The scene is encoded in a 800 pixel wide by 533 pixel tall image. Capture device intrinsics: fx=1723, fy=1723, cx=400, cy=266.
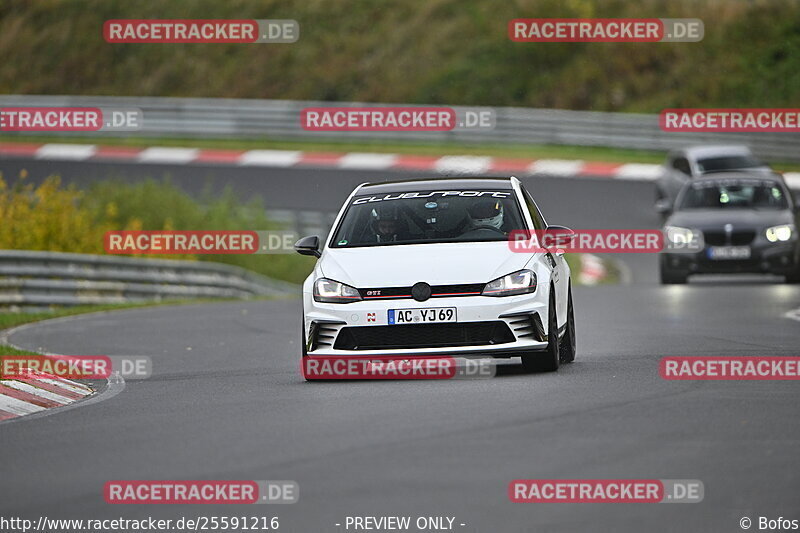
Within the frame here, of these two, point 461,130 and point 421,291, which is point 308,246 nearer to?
point 421,291

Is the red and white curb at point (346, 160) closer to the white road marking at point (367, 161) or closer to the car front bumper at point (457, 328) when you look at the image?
the white road marking at point (367, 161)

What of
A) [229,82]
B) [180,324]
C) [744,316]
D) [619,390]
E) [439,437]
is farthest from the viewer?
[229,82]

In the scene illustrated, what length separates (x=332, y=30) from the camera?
175ft

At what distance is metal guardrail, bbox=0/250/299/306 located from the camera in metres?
24.2

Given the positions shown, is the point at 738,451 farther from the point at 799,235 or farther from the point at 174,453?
the point at 799,235

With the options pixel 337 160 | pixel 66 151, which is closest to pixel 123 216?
pixel 337 160

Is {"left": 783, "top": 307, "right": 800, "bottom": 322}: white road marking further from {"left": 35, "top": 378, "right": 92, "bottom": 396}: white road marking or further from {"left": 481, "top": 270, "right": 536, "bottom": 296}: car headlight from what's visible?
{"left": 35, "top": 378, "right": 92, "bottom": 396}: white road marking

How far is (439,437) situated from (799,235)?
15.1m

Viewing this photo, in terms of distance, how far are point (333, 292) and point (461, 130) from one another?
98.2 ft

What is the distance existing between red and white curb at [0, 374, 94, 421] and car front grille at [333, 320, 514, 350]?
2.29 m

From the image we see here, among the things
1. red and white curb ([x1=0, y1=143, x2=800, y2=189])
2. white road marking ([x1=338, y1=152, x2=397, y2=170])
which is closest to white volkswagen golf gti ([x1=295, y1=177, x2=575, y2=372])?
red and white curb ([x1=0, y1=143, x2=800, y2=189])


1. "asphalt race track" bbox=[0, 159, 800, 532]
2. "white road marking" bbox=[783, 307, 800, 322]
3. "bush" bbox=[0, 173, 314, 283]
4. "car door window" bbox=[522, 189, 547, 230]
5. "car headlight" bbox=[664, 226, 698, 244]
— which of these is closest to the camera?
"asphalt race track" bbox=[0, 159, 800, 532]

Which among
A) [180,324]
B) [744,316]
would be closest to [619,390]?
[744,316]

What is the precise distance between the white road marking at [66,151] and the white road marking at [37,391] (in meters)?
29.4
